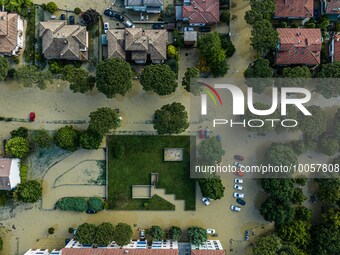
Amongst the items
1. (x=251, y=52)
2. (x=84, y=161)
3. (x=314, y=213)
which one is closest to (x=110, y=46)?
(x=84, y=161)

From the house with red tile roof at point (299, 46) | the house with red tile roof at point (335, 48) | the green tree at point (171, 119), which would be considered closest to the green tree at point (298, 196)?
the house with red tile roof at point (299, 46)

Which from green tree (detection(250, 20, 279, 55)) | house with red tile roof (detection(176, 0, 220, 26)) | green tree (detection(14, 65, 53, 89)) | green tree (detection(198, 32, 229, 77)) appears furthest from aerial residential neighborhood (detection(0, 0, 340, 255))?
green tree (detection(250, 20, 279, 55))

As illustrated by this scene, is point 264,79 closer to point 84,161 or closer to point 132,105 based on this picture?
point 132,105

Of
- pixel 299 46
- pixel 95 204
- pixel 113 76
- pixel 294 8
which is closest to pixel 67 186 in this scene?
pixel 95 204

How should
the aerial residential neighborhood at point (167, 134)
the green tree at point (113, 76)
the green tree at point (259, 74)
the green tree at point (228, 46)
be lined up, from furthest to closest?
the green tree at point (228, 46) → the aerial residential neighborhood at point (167, 134) → the green tree at point (259, 74) → the green tree at point (113, 76)

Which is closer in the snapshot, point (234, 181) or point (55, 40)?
point (55, 40)

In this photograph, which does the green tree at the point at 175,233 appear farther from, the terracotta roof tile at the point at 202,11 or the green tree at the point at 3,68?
the green tree at the point at 3,68
